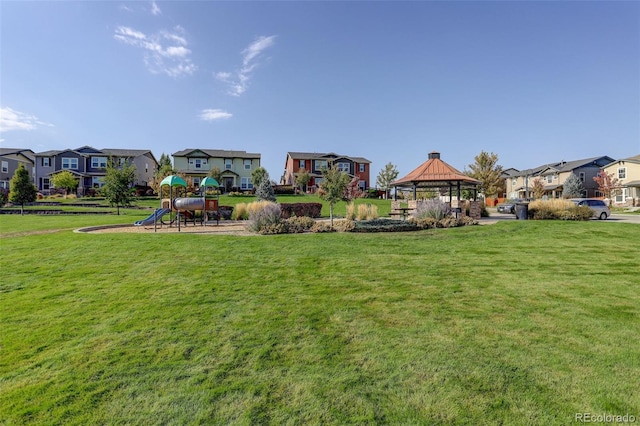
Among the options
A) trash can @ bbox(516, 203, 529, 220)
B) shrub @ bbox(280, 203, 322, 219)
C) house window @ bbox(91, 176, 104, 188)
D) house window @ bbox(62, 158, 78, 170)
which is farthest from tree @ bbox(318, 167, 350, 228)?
house window @ bbox(62, 158, 78, 170)

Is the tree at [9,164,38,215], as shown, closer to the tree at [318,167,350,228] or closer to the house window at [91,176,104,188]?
the house window at [91,176,104,188]

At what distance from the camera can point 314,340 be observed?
399 centimetres

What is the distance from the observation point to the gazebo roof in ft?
62.9

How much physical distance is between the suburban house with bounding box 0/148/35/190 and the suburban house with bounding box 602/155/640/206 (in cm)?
8168

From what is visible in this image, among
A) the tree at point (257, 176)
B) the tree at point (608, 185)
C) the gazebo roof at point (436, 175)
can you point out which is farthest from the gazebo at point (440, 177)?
the tree at point (608, 185)

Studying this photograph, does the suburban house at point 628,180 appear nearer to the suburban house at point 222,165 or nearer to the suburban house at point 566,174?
the suburban house at point 566,174

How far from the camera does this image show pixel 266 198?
81.3 feet

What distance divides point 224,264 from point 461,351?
546cm

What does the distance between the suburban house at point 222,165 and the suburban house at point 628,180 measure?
172 feet

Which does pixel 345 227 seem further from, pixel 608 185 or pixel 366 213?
pixel 608 185

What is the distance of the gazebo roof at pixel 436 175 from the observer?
62.9 ft

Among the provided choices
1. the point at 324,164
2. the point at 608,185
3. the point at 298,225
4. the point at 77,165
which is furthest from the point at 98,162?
the point at 608,185

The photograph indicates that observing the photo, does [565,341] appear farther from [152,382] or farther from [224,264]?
[224,264]

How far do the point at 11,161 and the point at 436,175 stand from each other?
2395 inches
